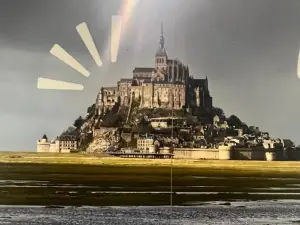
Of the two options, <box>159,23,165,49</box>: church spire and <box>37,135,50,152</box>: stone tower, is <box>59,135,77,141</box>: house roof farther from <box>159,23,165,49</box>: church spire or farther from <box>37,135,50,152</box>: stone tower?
<box>159,23,165,49</box>: church spire

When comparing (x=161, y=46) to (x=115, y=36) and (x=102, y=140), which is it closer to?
(x=115, y=36)

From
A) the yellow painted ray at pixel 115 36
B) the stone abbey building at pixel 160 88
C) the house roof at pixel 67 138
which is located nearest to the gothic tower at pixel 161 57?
the stone abbey building at pixel 160 88

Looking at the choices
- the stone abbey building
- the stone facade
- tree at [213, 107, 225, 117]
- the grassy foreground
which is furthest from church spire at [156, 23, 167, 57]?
the stone facade

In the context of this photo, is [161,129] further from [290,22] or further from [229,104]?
[290,22]

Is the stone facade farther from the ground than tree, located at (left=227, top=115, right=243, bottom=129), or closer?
closer

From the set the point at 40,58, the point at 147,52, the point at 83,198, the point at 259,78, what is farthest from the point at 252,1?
the point at 83,198

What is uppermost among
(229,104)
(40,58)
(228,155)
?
(40,58)
